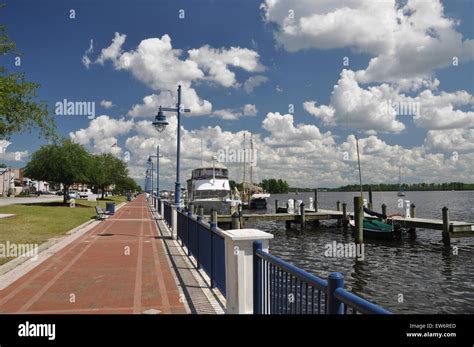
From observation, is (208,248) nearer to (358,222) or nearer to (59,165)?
(358,222)

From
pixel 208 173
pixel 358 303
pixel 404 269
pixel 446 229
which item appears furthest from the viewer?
pixel 208 173

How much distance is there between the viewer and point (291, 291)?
4.37 metres

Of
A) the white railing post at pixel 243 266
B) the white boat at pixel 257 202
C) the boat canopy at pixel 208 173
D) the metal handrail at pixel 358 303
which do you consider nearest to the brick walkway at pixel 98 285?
the white railing post at pixel 243 266

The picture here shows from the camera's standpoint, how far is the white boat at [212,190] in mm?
37094

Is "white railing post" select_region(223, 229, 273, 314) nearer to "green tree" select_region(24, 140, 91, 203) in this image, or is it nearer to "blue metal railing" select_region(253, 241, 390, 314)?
"blue metal railing" select_region(253, 241, 390, 314)

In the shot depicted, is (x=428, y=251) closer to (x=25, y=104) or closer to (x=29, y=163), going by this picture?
(x=25, y=104)

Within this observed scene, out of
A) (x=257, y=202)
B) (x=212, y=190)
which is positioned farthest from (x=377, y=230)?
(x=257, y=202)

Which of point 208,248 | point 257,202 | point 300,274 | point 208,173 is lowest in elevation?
point 257,202

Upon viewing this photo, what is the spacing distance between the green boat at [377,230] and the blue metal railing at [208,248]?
59.8 ft

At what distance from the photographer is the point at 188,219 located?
42.1 ft

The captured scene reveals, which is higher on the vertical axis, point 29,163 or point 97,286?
point 29,163

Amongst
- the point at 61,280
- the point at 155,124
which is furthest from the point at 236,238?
the point at 155,124

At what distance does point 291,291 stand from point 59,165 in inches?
1576
